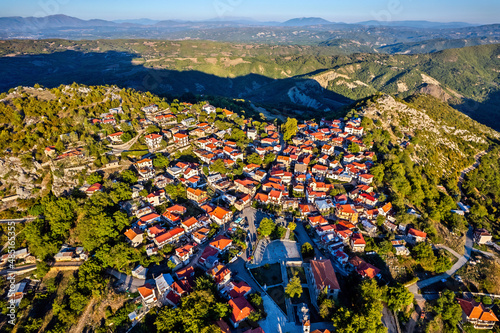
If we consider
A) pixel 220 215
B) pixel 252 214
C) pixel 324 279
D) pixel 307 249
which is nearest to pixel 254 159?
pixel 252 214

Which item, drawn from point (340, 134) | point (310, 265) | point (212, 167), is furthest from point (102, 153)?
point (340, 134)

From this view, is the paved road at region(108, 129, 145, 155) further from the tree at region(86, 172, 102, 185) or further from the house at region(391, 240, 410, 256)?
the house at region(391, 240, 410, 256)

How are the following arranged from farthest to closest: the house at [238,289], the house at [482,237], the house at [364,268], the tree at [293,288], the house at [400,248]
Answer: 1. the house at [482,237]
2. the house at [400,248]
3. the house at [364,268]
4. the tree at [293,288]
5. the house at [238,289]

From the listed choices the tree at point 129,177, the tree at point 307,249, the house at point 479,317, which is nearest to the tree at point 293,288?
the tree at point 307,249

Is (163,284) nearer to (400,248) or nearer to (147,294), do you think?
(147,294)

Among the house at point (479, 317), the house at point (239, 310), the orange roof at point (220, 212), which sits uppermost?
the orange roof at point (220, 212)

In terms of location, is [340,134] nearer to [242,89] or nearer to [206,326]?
[206,326]

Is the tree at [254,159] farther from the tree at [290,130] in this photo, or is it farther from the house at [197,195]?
the tree at [290,130]

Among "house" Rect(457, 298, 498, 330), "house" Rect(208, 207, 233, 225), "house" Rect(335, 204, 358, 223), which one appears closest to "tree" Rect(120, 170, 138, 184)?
"house" Rect(208, 207, 233, 225)
